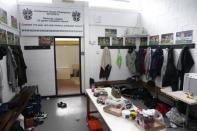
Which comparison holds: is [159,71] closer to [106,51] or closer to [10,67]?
[106,51]

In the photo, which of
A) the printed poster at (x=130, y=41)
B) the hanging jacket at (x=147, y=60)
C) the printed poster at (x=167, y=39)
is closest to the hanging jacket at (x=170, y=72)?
the printed poster at (x=167, y=39)

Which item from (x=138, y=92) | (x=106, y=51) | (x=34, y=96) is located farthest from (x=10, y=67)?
(x=138, y=92)

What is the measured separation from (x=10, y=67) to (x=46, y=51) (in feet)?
4.70

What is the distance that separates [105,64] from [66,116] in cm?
217

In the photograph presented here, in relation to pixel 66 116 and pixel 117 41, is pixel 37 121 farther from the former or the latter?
pixel 117 41

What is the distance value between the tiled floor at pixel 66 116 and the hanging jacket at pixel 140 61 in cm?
112

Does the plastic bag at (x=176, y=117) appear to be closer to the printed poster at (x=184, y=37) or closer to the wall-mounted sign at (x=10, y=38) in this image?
the printed poster at (x=184, y=37)

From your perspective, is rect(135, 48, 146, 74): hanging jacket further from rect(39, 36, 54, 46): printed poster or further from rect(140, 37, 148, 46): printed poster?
rect(39, 36, 54, 46): printed poster

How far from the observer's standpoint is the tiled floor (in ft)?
10.00

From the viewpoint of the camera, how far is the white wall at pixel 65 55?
7211 mm

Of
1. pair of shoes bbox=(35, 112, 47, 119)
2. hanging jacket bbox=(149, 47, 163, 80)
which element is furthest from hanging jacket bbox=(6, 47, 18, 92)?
hanging jacket bbox=(149, 47, 163, 80)

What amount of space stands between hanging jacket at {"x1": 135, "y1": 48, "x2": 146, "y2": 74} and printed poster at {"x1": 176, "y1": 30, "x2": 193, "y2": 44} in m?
1.26

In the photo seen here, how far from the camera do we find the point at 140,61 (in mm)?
4906

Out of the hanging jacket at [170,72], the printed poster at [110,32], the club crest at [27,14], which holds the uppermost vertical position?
the club crest at [27,14]
